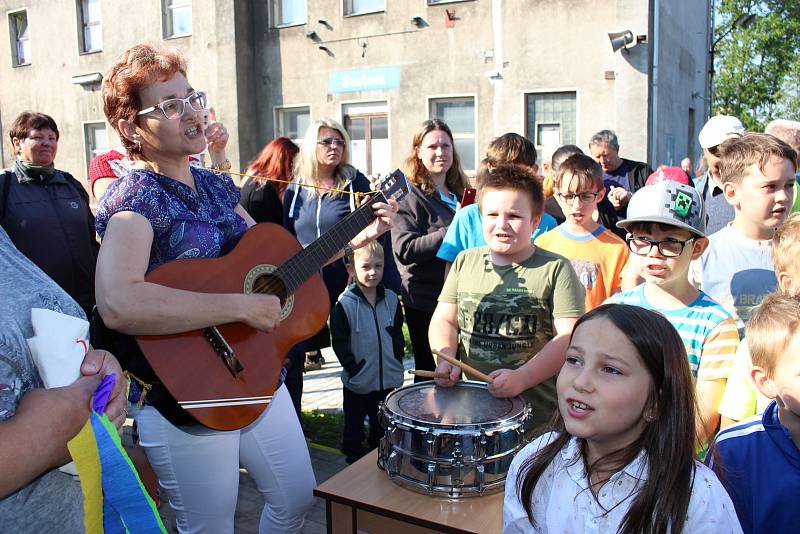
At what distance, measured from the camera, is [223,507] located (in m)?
2.20

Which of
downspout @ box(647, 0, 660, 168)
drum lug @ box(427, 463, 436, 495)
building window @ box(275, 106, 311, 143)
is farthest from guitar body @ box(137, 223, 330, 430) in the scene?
building window @ box(275, 106, 311, 143)

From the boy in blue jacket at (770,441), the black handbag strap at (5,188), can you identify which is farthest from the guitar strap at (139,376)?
the black handbag strap at (5,188)

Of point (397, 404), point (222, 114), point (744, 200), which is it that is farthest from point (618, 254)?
point (222, 114)

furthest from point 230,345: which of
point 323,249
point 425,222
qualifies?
point 425,222

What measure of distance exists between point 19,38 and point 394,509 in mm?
22687

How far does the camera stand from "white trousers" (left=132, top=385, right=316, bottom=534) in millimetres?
2131

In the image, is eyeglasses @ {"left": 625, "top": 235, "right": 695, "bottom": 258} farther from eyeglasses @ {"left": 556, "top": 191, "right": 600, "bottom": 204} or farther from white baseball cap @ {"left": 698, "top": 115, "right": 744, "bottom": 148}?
white baseball cap @ {"left": 698, "top": 115, "right": 744, "bottom": 148}

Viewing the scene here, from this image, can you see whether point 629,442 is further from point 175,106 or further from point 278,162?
point 278,162

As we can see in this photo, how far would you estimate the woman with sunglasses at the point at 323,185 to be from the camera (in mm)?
4324

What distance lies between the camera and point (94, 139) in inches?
736

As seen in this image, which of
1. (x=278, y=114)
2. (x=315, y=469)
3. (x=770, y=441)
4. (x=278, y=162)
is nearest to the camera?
(x=770, y=441)

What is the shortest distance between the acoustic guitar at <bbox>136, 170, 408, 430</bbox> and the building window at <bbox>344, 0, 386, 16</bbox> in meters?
12.4

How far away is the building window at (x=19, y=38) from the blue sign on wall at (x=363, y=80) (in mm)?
11073

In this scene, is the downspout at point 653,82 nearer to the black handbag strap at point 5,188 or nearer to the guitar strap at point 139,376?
the black handbag strap at point 5,188
